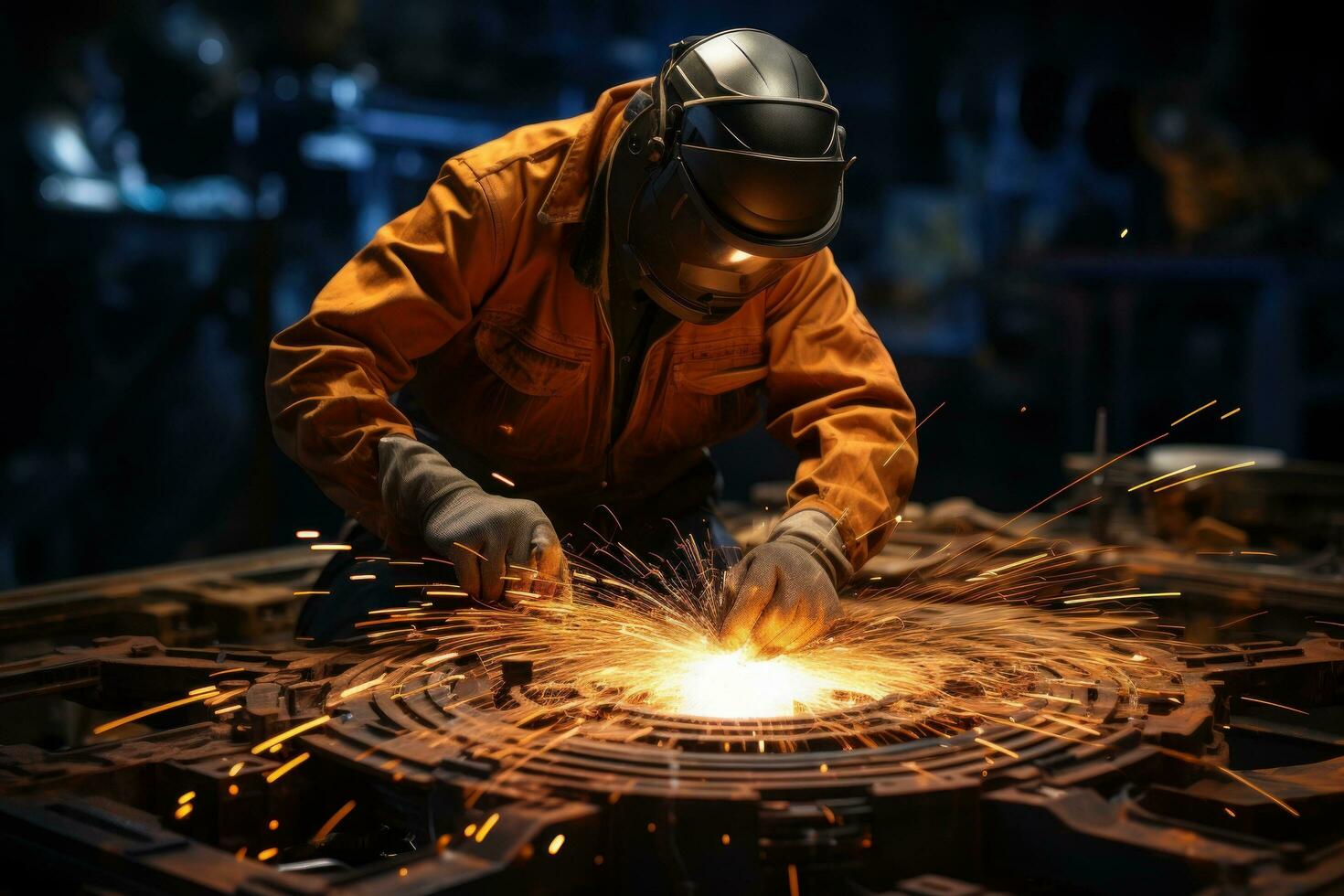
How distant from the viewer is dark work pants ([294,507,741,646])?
108 inches

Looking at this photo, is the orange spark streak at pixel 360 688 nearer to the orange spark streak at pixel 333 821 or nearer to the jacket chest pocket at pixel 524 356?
the orange spark streak at pixel 333 821

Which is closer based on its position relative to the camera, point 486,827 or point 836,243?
point 486,827

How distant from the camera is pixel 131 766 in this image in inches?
76.2

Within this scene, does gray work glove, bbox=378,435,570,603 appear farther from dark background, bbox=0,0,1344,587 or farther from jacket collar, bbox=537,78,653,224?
dark background, bbox=0,0,1344,587

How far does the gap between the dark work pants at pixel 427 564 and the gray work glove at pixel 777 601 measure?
570 millimetres

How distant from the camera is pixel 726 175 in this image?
2.34 m

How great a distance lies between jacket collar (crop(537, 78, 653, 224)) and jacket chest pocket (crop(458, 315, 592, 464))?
0.26 metres

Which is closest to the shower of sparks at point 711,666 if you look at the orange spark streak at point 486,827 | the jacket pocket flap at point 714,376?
the orange spark streak at point 486,827

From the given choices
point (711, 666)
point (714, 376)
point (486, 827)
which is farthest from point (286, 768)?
point (714, 376)

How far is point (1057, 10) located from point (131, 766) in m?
6.44

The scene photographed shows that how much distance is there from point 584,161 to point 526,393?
1.68 ft

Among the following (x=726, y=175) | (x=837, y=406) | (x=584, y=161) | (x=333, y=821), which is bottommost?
(x=333, y=821)

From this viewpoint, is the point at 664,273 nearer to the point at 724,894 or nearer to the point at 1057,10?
the point at 724,894

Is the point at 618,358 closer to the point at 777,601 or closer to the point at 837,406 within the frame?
the point at 837,406
